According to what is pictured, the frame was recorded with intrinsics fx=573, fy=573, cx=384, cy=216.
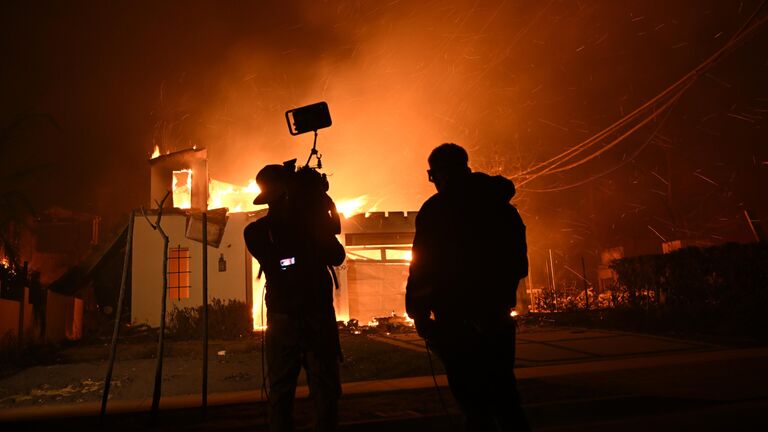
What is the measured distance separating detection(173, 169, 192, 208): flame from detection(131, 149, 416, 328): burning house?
0.29 metres

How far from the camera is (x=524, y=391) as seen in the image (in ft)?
20.1

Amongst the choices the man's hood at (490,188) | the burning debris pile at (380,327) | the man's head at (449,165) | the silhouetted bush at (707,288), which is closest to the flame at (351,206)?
the burning debris pile at (380,327)

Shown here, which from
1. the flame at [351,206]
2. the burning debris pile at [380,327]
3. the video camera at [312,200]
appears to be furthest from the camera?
the flame at [351,206]

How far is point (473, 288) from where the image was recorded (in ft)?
8.65

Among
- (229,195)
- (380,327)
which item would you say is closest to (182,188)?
(229,195)

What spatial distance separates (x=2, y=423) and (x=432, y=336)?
535cm

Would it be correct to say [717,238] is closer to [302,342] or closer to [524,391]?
[524,391]

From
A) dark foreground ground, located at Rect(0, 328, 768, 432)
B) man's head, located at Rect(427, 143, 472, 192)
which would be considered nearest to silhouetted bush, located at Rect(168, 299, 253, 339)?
dark foreground ground, located at Rect(0, 328, 768, 432)

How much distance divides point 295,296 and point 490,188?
4.42 ft

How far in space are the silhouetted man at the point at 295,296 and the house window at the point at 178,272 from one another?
16.3m

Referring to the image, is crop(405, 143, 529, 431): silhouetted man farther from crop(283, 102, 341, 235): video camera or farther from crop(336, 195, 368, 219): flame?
crop(336, 195, 368, 219): flame

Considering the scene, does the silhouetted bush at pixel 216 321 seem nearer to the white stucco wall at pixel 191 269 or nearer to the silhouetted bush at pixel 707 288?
the white stucco wall at pixel 191 269

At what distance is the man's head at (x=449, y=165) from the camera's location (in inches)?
112

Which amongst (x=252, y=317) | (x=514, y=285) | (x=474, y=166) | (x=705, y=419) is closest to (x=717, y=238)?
(x=474, y=166)
